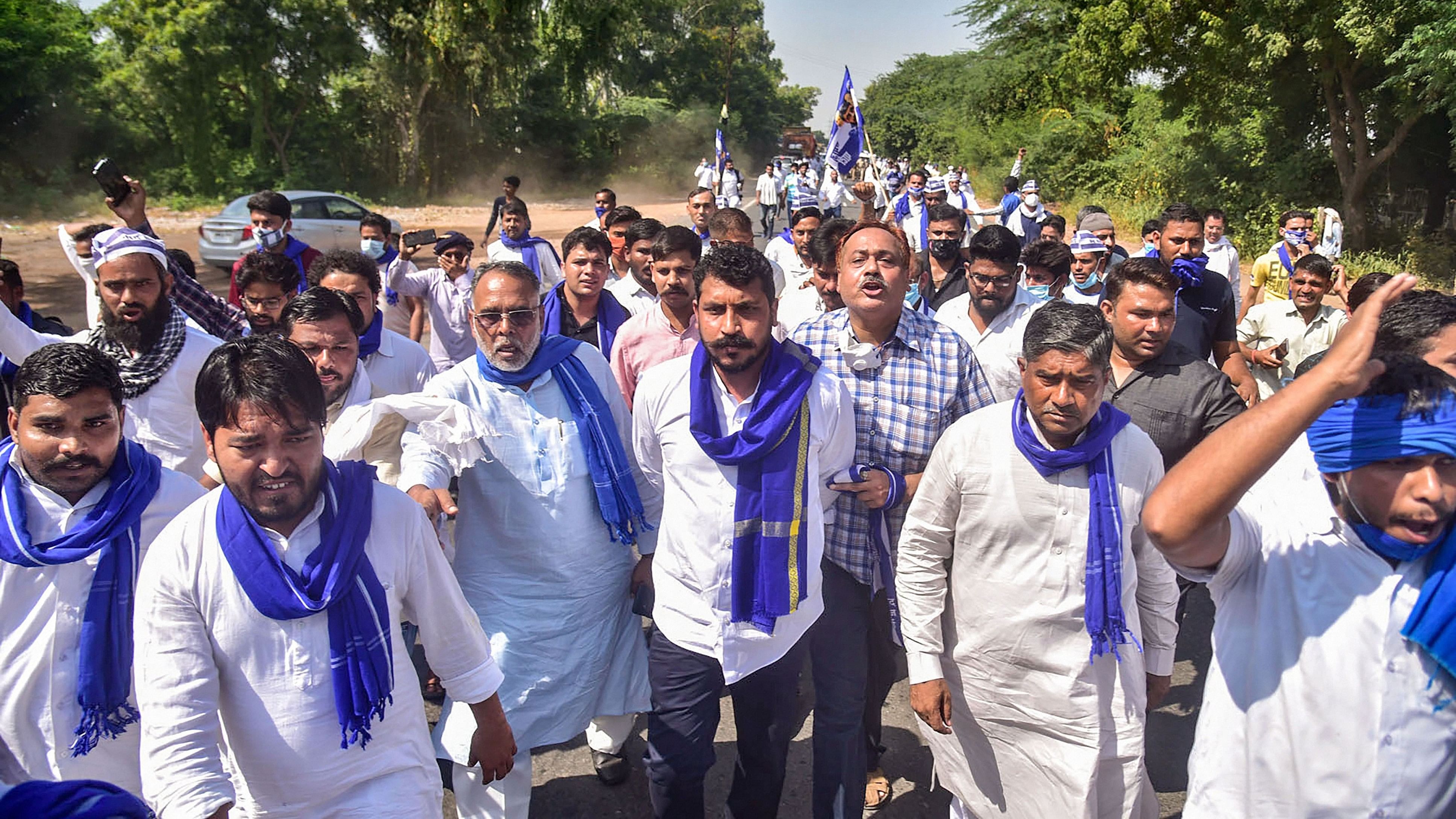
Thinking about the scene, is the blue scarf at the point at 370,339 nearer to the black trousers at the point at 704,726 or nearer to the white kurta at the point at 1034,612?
the black trousers at the point at 704,726

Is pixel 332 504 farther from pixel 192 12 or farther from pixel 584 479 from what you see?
pixel 192 12

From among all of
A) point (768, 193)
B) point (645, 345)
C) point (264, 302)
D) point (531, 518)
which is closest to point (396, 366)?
point (264, 302)

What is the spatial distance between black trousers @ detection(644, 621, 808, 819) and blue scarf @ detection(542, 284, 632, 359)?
232cm

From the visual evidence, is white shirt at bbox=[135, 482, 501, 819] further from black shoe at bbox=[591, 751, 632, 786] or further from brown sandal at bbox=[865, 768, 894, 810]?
brown sandal at bbox=[865, 768, 894, 810]

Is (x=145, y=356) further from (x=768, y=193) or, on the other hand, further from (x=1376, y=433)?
(x=768, y=193)

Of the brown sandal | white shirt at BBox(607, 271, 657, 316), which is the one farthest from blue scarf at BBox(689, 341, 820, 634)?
white shirt at BBox(607, 271, 657, 316)

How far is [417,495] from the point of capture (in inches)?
114

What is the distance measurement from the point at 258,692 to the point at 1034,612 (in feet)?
6.77

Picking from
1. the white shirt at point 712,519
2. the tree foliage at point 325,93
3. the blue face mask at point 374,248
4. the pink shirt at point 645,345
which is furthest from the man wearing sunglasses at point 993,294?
the tree foliage at point 325,93

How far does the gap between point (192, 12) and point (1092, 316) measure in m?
28.5

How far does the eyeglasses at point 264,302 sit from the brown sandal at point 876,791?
3355 millimetres

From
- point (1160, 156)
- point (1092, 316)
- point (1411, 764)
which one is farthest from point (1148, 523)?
point (1160, 156)

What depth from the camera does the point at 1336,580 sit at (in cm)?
184

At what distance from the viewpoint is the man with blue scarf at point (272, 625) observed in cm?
204
